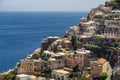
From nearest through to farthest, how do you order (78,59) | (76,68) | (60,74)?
(60,74)
(76,68)
(78,59)

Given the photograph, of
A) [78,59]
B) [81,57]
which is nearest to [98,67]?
[81,57]

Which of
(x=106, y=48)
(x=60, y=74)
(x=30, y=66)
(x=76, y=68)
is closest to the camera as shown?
(x=60, y=74)

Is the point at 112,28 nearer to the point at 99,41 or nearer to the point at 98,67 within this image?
the point at 99,41

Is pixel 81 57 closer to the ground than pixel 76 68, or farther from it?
farther from it

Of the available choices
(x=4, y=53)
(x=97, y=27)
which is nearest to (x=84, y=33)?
(x=97, y=27)

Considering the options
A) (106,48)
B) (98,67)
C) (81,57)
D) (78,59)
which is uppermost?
(106,48)

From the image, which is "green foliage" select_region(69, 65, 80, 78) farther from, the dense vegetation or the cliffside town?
the dense vegetation

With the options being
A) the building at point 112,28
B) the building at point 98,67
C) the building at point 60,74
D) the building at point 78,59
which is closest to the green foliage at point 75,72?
the building at point 60,74

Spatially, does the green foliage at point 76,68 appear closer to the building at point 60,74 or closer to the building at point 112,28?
the building at point 60,74
